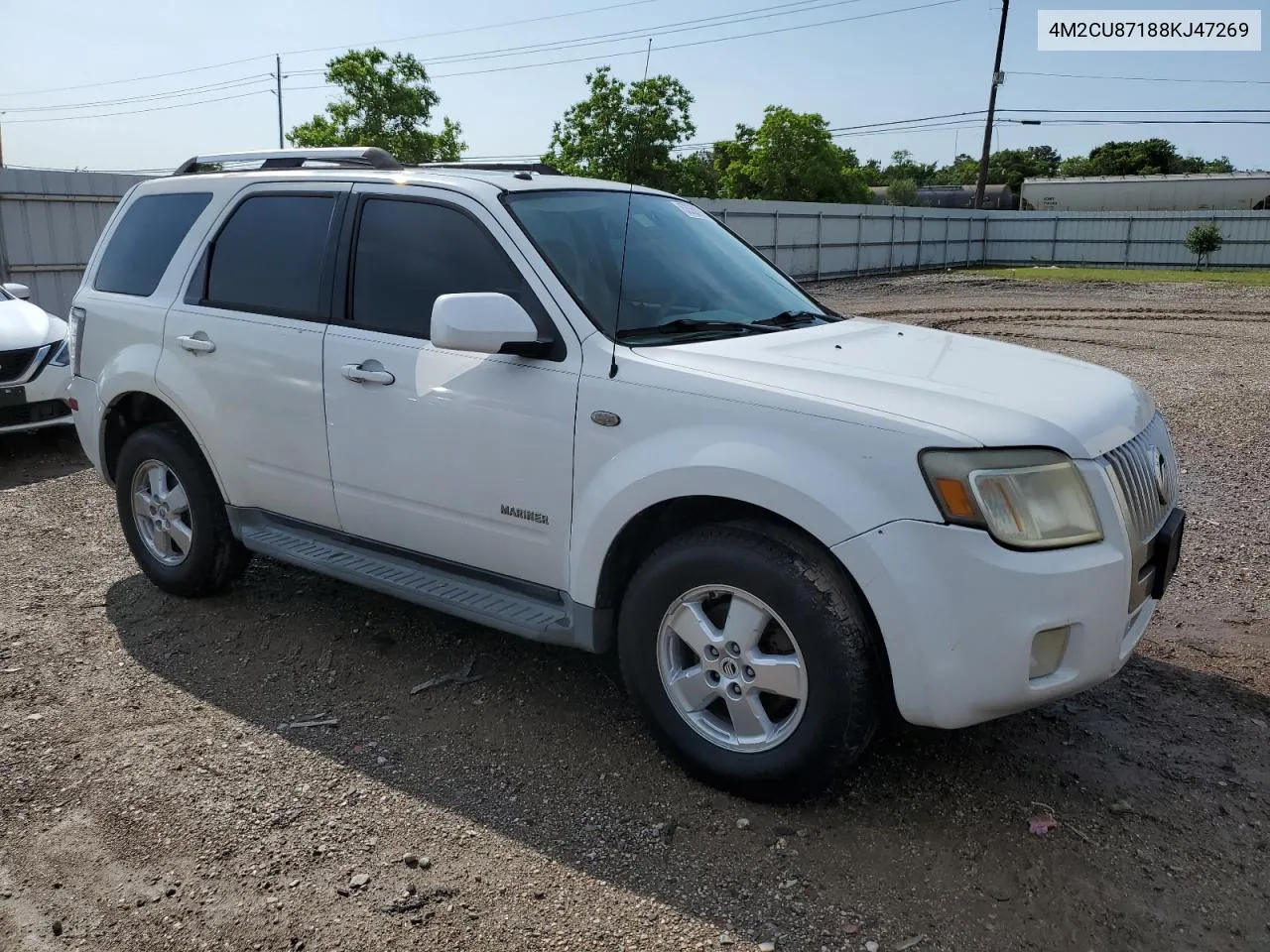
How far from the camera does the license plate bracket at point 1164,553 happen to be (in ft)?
10.8

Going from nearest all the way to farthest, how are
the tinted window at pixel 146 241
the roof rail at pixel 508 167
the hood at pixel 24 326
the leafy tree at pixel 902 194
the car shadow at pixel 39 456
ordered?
the roof rail at pixel 508 167
the tinted window at pixel 146 241
the car shadow at pixel 39 456
the hood at pixel 24 326
the leafy tree at pixel 902 194

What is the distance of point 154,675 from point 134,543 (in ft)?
3.60

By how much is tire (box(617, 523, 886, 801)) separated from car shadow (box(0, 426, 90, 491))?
6.20m

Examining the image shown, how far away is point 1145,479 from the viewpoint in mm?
3318

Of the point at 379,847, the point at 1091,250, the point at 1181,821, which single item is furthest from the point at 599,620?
the point at 1091,250

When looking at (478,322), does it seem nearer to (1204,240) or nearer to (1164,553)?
(1164,553)

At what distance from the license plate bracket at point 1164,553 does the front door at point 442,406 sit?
1865mm

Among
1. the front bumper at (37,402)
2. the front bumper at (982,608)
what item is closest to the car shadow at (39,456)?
the front bumper at (37,402)

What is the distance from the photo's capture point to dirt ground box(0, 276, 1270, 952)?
2861mm

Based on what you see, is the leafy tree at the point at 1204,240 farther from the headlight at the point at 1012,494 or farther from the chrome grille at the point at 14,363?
the headlight at the point at 1012,494

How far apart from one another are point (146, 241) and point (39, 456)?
4.40 m

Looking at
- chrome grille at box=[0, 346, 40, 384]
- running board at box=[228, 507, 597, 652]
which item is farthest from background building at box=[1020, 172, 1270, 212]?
running board at box=[228, 507, 597, 652]

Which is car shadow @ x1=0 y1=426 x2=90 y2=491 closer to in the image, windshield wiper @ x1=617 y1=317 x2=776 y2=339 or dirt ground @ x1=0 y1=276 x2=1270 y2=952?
dirt ground @ x1=0 y1=276 x2=1270 y2=952

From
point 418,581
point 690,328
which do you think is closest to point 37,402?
point 418,581
